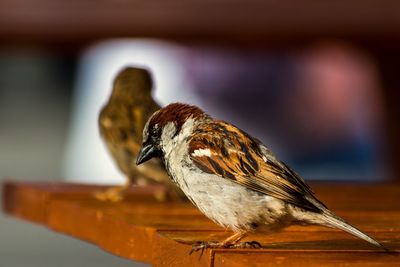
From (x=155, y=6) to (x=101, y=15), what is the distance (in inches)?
12.0

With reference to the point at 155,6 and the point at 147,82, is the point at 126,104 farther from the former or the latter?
the point at 155,6

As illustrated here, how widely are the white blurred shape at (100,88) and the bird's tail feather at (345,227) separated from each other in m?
6.72

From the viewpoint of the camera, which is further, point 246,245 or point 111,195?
point 111,195

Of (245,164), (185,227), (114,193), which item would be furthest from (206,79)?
(245,164)

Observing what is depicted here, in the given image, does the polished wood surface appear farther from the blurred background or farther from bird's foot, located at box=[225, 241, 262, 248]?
the blurred background

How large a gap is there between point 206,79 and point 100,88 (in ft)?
4.59

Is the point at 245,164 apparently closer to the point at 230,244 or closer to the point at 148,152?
the point at 230,244

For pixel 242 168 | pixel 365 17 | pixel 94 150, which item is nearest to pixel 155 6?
pixel 365 17

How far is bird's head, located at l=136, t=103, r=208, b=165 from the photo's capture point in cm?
359

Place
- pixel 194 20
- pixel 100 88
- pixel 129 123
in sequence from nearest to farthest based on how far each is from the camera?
pixel 129 123 < pixel 194 20 < pixel 100 88

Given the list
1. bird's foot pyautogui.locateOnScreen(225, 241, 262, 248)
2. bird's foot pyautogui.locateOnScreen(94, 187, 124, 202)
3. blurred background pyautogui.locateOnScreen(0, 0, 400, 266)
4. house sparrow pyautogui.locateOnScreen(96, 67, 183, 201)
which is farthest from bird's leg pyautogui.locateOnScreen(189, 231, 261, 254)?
blurred background pyautogui.locateOnScreen(0, 0, 400, 266)

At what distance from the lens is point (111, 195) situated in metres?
4.79

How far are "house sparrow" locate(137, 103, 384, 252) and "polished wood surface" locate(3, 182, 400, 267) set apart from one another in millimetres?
69

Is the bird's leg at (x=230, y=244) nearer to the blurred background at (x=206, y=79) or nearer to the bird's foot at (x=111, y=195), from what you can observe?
the bird's foot at (x=111, y=195)
